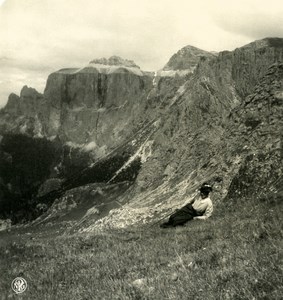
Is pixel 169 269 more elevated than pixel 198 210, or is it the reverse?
pixel 169 269

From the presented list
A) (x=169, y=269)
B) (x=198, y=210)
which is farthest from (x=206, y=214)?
(x=169, y=269)

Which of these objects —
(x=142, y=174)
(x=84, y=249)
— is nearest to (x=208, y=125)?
(x=142, y=174)

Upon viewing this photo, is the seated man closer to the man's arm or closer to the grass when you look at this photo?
the man's arm

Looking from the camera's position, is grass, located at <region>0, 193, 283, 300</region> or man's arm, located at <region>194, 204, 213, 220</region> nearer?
grass, located at <region>0, 193, 283, 300</region>

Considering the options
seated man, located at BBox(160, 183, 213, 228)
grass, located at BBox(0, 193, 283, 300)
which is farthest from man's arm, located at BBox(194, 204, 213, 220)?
grass, located at BBox(0, 193, 283, 300)

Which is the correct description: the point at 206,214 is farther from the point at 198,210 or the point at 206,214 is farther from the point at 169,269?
the point at 169,269

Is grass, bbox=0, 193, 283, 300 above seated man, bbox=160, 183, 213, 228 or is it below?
above
